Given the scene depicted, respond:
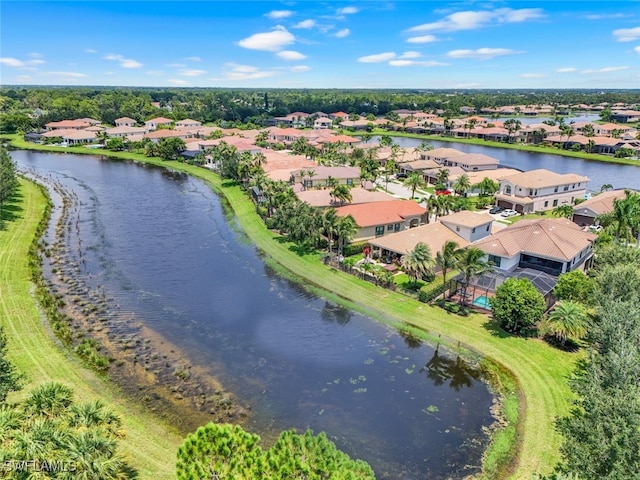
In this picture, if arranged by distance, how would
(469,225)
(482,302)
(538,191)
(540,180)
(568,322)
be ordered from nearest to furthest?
(568,322), (482,302), (469,225), (538,191), (540,180)

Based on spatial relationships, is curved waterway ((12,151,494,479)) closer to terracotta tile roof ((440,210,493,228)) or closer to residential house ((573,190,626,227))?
terracotta tile roof ((440,210,493,228))

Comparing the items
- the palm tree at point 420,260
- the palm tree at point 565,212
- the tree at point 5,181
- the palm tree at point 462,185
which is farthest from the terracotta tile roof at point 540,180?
the tree at point 5,181

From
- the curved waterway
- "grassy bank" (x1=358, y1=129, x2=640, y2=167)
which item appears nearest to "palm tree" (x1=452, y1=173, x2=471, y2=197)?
the curved waterway

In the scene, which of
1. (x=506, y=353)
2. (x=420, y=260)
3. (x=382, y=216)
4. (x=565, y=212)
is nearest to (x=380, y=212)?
(x=382, y=216)

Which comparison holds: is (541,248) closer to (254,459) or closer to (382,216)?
(382,216)

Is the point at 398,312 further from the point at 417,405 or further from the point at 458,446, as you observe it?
the point at 458,446

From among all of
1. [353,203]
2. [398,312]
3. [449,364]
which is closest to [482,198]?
[353,203]

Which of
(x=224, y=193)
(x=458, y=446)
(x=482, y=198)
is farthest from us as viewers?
(x=224, y=193)
